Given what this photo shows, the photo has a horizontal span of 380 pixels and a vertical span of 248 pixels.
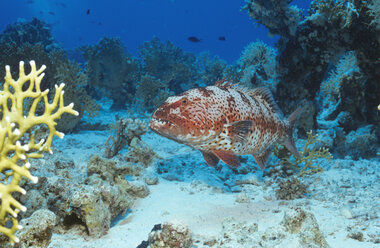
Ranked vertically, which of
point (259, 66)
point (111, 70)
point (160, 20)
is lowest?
point (259, 66)

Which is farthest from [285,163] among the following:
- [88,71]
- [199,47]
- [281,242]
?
[199,47]

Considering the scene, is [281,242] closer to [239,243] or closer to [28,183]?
[239,243]

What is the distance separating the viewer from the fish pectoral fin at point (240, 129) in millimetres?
3383

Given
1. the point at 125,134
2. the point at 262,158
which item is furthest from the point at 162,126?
the point at 125,134

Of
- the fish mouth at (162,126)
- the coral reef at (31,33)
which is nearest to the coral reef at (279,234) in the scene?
the fish mouth at (162,126)

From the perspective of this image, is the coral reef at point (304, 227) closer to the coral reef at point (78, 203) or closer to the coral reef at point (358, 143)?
the coral reef at point (78, 203)

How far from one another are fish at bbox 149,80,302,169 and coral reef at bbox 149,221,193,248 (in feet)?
3.35

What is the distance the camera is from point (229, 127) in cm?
347

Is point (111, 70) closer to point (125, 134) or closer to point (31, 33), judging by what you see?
point (125, 134)

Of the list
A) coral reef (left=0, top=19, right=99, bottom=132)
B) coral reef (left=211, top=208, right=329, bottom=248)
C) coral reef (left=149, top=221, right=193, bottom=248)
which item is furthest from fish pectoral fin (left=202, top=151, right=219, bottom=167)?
coral reef (left=0, top=19, right=99, bottom=132)

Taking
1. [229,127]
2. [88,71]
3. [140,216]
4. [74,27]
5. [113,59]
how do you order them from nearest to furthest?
[229,127] < [140,216] < [88,71] < [113,59] < [74,27]

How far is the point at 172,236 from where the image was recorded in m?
2.53

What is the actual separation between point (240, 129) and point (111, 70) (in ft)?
37.0

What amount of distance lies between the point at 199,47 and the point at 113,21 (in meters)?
57.9
